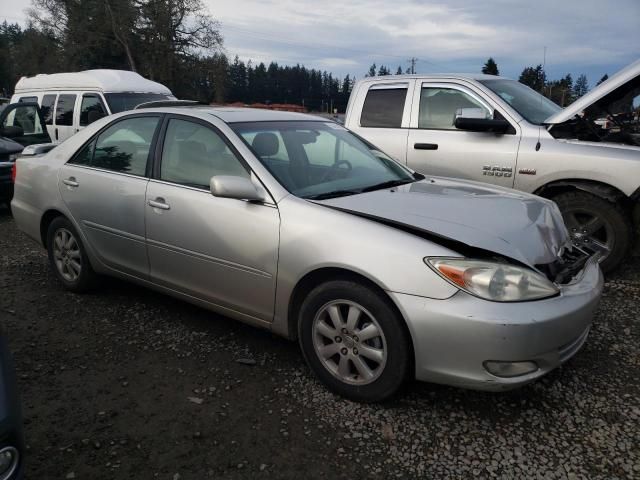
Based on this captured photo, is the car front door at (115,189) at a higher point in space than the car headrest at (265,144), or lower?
lower

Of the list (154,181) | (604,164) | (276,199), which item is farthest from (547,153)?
(154,181)

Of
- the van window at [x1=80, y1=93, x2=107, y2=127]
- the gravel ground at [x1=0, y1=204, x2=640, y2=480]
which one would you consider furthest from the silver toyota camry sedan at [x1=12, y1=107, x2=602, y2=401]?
the van window at [x1=80, y1=93, x2=107, y2=127]

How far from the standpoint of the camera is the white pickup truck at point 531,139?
14.6ft

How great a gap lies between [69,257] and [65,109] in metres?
6.38

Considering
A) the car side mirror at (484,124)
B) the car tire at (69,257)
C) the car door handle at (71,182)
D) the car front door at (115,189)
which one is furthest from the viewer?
the car side mirror at (484,124)

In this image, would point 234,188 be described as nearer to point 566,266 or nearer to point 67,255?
point 566,266

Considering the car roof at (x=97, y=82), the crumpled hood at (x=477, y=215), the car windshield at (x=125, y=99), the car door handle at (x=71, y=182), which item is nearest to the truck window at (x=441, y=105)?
the crumpled hood at (x=477, y=215)

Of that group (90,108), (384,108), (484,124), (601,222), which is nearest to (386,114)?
(384,108)

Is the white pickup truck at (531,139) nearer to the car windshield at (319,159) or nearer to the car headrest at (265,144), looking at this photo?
the car windshield at (319,159)

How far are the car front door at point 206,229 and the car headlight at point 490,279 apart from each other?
0.99m

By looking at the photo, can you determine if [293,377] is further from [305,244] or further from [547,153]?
[547,153]

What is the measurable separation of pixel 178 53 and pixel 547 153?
40.8 m

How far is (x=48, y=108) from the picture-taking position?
9656 millimetres

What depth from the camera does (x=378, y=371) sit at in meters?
2.59
